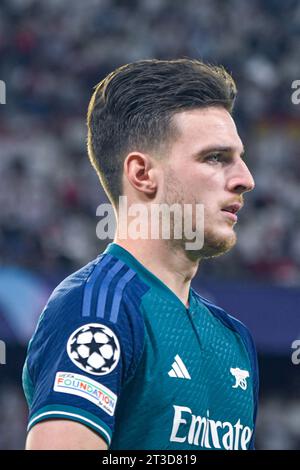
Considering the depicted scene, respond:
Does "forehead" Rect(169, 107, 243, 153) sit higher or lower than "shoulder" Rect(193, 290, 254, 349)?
higher

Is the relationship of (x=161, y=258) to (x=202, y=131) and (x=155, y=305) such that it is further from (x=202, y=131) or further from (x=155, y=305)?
(x=202, y=131)

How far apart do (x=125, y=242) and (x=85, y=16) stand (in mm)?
11582

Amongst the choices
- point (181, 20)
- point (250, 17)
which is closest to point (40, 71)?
point (181, 20)

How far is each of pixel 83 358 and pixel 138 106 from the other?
0.77 m

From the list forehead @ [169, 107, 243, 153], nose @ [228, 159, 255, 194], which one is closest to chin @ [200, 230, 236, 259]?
nose @ [228, 159, 255, 194]

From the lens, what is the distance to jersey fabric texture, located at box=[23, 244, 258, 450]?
7.79ft

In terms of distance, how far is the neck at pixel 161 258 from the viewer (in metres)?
2.79

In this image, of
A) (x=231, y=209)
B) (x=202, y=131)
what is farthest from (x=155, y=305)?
(x=202, y=131)

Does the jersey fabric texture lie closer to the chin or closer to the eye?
the chin

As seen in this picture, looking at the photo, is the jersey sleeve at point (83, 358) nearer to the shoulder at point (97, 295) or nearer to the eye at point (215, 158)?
the shoulder at point (97, 295)

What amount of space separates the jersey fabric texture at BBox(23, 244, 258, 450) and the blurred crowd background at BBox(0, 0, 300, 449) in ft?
23.8

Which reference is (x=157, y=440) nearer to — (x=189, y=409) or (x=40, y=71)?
(x=189, y=409)

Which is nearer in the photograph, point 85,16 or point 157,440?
point 157,440

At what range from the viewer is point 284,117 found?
1221 centimetres
